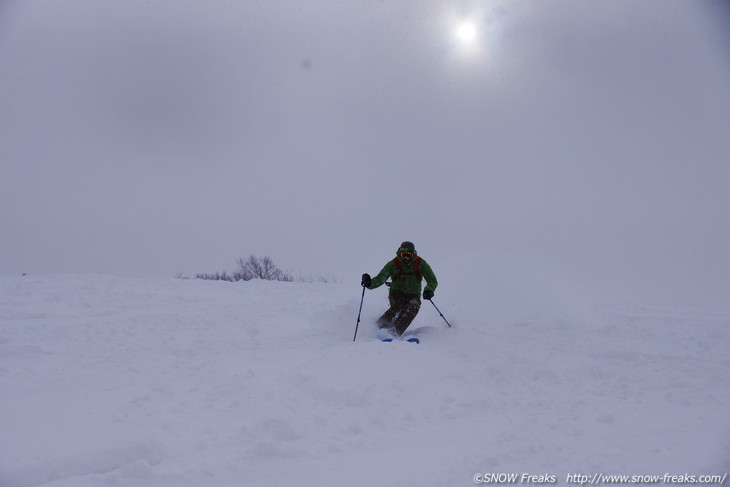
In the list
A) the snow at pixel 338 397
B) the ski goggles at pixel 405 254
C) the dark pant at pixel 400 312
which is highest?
the ski goggles at pixel 405 254

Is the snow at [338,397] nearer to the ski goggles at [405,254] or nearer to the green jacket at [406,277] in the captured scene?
the green jacket at [406,277]

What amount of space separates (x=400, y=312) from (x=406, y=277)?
0.71 m

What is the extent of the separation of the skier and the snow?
44 centimetres

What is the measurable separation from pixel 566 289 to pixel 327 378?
777cm

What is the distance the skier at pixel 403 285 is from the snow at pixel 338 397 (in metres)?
0.44

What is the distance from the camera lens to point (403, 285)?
9633 mm

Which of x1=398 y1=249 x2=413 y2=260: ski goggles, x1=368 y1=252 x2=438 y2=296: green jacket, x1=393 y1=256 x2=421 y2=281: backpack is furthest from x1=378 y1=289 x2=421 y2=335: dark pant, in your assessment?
x1=398 y1=249 x2=413 y2=260: ski goggles

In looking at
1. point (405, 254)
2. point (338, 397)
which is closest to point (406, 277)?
point (405, 254)

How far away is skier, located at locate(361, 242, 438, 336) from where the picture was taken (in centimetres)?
942

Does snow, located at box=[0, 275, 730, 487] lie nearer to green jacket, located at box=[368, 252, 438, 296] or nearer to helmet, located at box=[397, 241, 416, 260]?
green jacket, located at box=[368, 252, 438, 296]

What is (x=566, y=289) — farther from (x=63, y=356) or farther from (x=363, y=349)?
(x=63, y=356)

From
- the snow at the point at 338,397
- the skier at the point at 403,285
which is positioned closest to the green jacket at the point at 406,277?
the skier at the point at 403,285

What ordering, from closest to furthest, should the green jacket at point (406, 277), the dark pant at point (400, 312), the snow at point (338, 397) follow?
the snow at point (338, 397) → the dark pant at point (400, 312) → the green jacket at point (406, 277)

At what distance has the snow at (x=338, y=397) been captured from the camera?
376cm
